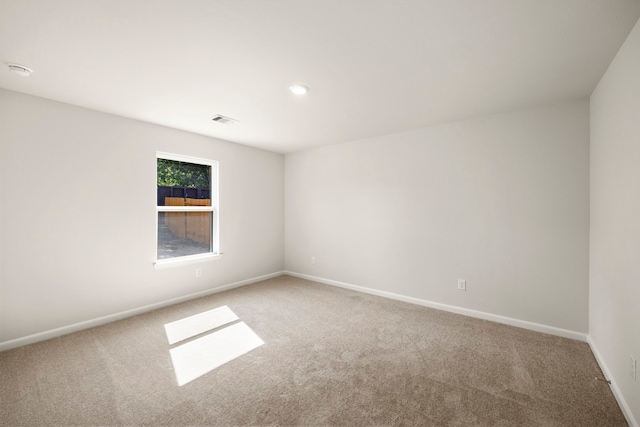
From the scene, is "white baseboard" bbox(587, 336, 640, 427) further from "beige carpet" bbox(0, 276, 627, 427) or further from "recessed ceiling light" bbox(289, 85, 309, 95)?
"recessed ceiling light" bbox(289, 85, 309, 95)

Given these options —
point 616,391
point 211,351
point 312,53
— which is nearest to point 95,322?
point 211,351

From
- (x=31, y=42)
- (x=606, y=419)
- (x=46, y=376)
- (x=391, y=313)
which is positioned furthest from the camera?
(x=391, y=313)

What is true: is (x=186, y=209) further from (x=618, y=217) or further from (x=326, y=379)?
(x=618, y=217)

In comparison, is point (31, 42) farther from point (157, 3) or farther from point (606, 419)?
point (606, 419)

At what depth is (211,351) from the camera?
247cm

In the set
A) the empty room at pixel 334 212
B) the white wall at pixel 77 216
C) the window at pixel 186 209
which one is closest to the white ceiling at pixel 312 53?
the empty room at pixel 334 212

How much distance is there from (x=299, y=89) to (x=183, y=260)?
9.31ft

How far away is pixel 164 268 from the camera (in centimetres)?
361

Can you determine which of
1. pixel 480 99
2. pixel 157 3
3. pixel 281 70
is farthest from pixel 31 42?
pixel 480 99

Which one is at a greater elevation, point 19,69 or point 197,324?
point 19,69

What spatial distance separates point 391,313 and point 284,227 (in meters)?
2.73

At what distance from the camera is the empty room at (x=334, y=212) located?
66.1 inches

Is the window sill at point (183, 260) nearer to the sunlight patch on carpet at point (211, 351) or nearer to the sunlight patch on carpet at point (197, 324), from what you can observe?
the sunlight patch on carpet at point (197, 324)

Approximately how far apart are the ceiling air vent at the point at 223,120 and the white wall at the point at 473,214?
178 centimetres
